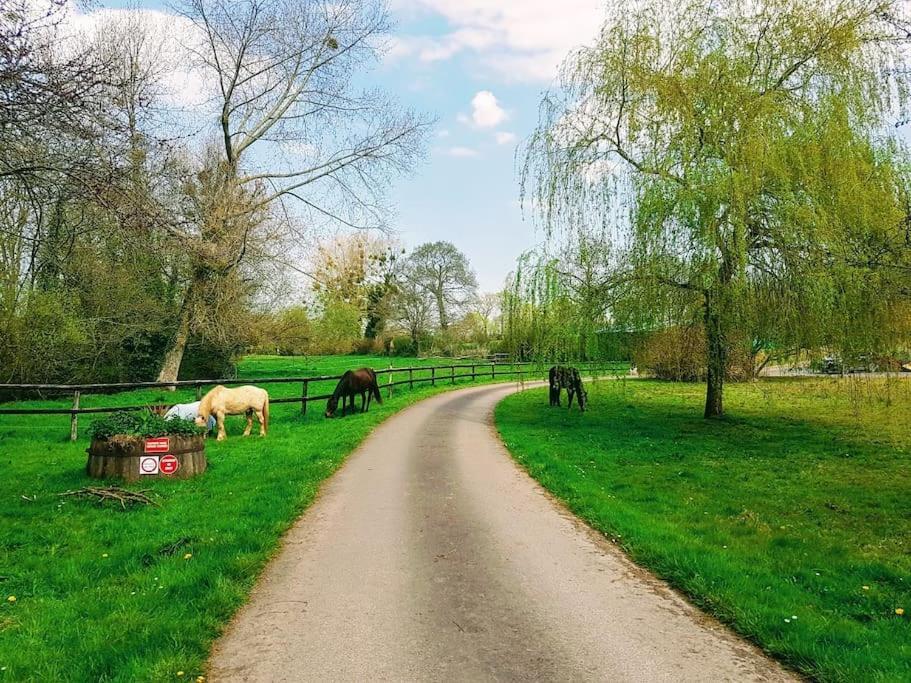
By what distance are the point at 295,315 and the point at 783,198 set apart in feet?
62.9

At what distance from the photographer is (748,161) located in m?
9.66

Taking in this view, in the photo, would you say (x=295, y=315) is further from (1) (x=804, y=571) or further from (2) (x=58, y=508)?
(1) (x=804, y=571)

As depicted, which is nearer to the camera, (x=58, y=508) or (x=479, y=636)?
(x=479, y=636)

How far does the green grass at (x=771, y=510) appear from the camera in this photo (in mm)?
3611

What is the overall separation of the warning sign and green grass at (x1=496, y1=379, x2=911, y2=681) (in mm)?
5499

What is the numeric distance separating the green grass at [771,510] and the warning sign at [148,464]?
18.0ft

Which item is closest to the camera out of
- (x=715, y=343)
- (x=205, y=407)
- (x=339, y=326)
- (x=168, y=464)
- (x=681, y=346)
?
(x=168, y=464)

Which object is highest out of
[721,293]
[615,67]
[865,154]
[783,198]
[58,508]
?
[615,67]

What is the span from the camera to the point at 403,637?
3.42 m

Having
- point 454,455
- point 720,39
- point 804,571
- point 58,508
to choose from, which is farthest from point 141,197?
point 720,39

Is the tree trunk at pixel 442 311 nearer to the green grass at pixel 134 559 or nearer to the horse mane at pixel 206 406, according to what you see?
the horse mane at pixel 206 406

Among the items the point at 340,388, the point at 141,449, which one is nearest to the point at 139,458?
the point at 141,449

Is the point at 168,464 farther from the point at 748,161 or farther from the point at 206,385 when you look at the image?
the point at 206,385

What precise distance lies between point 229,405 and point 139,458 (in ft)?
12.3
